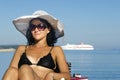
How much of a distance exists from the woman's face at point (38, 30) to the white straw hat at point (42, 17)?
0.26 ft

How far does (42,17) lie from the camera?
17.5 feet

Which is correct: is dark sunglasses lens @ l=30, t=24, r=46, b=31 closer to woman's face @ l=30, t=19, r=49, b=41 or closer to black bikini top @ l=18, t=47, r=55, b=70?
woman's face @ l=30, t=19, r=49, b=41

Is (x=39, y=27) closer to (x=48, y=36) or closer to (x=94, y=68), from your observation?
(x=48, y=36)

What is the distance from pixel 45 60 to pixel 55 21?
53cm

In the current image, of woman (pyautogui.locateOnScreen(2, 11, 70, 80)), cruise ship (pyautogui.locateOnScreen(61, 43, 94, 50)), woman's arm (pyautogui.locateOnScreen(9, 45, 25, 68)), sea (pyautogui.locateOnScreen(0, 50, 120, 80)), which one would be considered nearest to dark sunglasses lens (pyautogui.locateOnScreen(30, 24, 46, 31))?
woman (pyautogui.locateOnScreen(2, 11, 70, 80))

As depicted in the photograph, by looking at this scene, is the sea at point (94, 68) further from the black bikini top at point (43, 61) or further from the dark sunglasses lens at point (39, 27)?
the black bikini top at point (43, 61)

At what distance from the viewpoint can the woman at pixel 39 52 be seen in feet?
15.9

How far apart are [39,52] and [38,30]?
27 centimetres

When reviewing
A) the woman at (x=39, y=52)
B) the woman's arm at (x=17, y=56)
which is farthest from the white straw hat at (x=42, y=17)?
the woman's arm at (x=17, y=56)

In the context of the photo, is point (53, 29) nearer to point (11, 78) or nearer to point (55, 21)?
point (55, 21)

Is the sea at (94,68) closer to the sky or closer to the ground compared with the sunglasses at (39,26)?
closer to the ground

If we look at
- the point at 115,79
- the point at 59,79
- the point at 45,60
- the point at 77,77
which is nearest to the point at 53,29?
the point at 45,60

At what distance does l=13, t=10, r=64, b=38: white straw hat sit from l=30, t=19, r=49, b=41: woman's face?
78 mm

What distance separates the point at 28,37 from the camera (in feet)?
18.4
